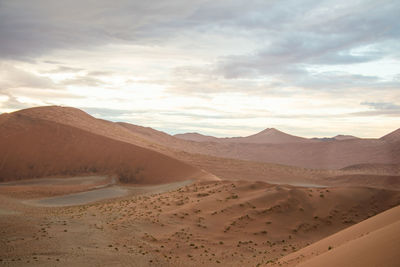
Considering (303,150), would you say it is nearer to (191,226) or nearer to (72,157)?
(72,157)

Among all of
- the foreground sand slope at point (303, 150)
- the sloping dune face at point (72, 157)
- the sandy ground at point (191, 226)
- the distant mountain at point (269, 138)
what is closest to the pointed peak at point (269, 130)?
the distant mountain at point (269, 138)

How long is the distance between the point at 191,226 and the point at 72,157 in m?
21.4

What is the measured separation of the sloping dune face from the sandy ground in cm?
815

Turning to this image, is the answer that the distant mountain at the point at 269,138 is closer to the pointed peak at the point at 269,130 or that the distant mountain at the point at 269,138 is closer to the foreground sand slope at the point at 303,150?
the pointed peak at the point at 269,130

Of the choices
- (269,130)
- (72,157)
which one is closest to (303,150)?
(269,130)

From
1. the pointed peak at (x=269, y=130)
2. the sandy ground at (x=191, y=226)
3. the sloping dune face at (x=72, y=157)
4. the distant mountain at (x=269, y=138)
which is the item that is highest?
the pointed peak at (x=269, y=130)

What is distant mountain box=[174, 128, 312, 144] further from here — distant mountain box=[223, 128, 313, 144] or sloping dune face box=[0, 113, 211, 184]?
sloping dune face box=[0, 113, 211, 184]

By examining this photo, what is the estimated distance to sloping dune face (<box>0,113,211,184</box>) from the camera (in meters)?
31.3

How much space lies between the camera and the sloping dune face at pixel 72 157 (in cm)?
3127

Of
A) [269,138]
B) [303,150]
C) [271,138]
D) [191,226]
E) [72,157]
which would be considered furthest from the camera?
[269,138]

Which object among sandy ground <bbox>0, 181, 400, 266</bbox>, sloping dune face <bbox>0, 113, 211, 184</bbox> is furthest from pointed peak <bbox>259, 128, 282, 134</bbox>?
sandy ground <bbox>0, 181, 400, 266</bbox>

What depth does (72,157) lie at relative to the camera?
33.3 meters

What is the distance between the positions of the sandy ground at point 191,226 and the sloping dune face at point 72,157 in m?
8.15

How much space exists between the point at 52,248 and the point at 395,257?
10.4 meters
